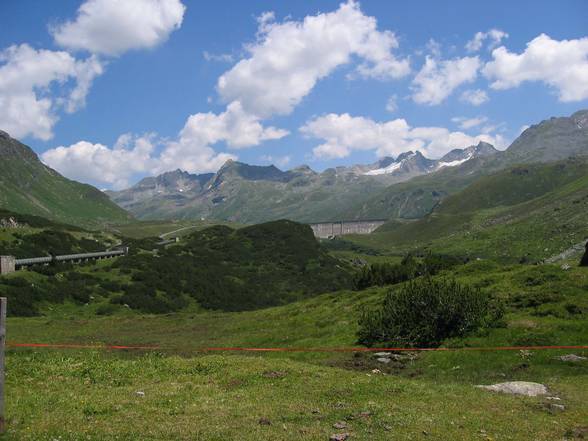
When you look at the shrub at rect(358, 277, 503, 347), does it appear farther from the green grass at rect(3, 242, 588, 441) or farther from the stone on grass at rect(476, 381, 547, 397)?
the stone on grass at rect(476, 381, 547, 397)

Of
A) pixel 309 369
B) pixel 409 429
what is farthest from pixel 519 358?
pixel 409 429

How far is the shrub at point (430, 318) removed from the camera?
1119 inches

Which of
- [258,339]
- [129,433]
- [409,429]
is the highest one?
[129,433]

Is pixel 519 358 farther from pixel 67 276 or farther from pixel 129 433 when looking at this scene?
pixel 67 276

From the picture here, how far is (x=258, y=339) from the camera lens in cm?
3991

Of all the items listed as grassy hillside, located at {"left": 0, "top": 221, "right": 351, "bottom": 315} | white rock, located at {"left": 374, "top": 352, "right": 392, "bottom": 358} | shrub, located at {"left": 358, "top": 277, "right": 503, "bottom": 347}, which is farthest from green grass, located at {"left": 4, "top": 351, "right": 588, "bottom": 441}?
grassy hillside, located at {"left": 0, "top": 221, "right": 351, "bottom": 315}

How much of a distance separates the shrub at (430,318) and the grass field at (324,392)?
50.5 inches

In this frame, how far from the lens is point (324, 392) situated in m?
17.3

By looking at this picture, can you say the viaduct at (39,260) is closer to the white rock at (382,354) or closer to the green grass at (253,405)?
the green grass at (253,405)

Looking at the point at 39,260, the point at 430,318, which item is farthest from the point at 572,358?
the point at 39,260

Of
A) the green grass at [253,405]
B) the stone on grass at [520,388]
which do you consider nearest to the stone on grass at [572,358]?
the green grass at [253,405]

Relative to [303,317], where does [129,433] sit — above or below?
above

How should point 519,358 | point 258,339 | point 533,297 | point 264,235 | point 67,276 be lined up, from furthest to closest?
point 264,235 → point 67,276 → point 258,339 → point 533,297 → point 519,358

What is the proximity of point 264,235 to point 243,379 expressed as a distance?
16518 cm
